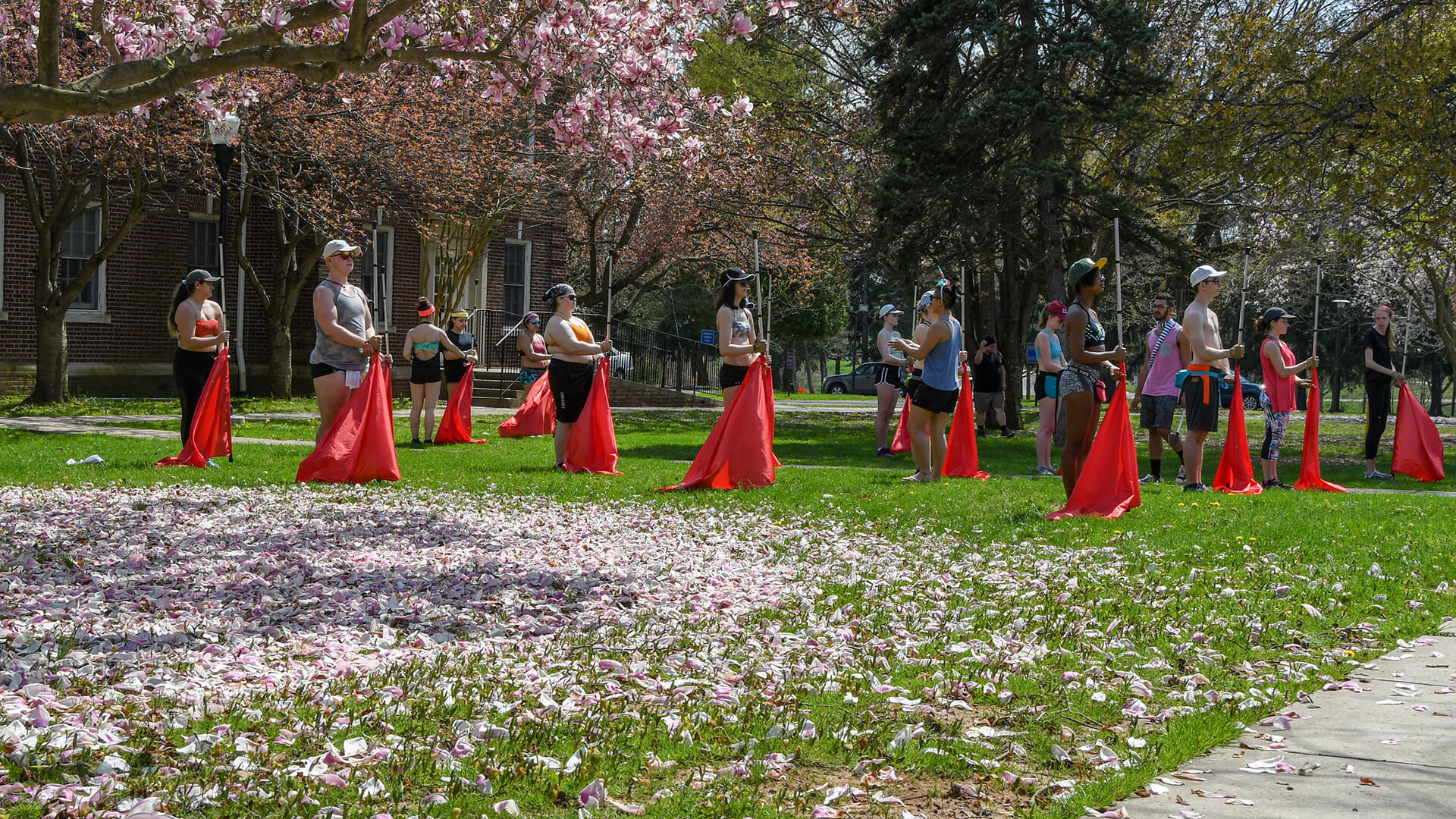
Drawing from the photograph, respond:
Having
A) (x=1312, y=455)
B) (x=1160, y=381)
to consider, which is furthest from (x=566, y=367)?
(x=1312, y=455)

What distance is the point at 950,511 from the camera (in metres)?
10.1

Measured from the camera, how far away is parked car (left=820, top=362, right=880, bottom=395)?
62281mm

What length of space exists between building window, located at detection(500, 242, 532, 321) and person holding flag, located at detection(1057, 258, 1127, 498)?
25.1m

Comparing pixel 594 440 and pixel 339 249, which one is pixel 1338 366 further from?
pixel 339 249

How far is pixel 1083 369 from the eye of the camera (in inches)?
392

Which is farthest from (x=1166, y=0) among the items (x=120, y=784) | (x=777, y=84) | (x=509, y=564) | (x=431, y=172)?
(x=120, y=784)

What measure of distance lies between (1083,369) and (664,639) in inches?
215

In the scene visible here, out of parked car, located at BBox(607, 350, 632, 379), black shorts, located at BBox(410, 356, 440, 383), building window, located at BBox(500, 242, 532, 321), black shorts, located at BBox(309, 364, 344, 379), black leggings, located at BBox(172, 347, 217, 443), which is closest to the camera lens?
black shorts, located at BBox(309, 364, 344, 379)

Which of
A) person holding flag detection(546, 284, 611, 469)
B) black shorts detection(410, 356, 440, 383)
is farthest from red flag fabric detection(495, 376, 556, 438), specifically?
person holding flag detection(546, 284, 611, 469)

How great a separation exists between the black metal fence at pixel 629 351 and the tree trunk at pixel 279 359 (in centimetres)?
483

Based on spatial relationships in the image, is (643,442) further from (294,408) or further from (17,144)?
(17,144)

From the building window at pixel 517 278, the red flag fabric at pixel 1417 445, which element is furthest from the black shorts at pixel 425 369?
the building window at pixel 517 278

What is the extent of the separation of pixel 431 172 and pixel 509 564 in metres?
20.0

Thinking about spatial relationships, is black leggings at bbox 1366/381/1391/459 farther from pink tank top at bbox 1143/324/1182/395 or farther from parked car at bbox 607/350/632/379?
parked car at bbox 607/350/632/379
